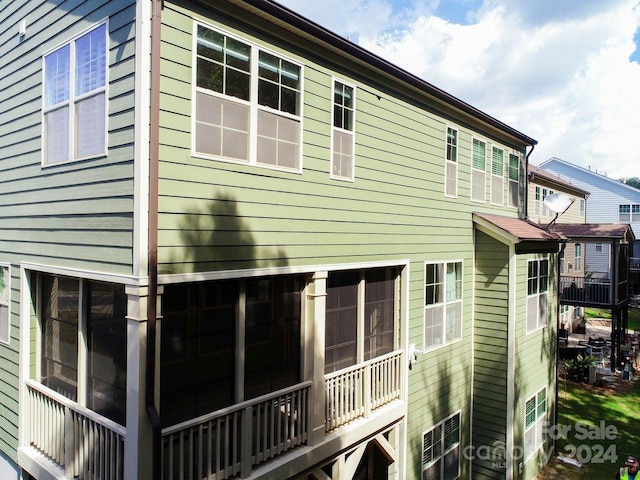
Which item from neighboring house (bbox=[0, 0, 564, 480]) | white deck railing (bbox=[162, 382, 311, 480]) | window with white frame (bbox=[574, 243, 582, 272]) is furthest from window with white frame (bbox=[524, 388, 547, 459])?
window with white frame (bbox=[574, 243, 582, 272])

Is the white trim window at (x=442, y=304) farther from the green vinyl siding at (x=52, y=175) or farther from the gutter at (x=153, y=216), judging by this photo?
the green vinyl siding at (x=52, y=175)

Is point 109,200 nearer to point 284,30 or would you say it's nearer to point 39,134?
point 39,134

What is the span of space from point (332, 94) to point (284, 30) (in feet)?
→ 4.25

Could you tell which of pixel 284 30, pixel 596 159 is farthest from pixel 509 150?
pixel 596 159

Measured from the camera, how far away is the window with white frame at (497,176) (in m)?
11.9

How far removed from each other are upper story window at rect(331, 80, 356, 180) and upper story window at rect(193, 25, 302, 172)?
2.98 feet

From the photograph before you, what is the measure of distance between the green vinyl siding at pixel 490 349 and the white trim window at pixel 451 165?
1.52 m

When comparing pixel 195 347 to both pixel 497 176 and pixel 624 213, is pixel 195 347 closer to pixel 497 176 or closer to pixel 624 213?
pixel 497 176

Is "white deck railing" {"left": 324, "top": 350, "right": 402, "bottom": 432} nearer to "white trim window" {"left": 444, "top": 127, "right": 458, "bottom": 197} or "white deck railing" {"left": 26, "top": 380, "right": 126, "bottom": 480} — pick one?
"white deck railing" {"left": 26, "top": 380, "right": 126, "bottom": 480}

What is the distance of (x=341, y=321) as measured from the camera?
786 centimetres

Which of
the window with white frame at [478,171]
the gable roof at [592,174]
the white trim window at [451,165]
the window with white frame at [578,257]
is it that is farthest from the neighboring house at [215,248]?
the gable roof at [592,174]

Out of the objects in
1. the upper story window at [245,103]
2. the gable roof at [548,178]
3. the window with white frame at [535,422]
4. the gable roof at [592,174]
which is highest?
the gable roof at [592,174]

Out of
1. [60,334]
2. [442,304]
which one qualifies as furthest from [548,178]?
[60,334]

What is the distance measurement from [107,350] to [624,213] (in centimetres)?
4355
